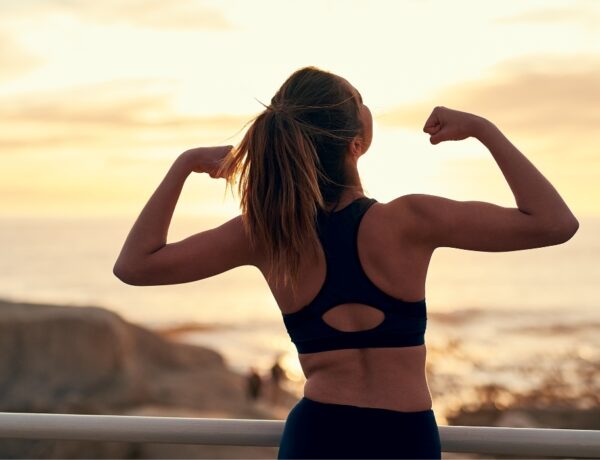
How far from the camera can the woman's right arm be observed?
5.69ft

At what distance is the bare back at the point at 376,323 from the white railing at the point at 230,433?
0.26m

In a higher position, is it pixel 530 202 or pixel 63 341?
pixel 530 202

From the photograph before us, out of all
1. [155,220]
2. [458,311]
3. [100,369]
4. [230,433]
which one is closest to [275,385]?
[100,369]

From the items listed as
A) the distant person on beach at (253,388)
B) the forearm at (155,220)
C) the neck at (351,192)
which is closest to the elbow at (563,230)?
the neck at (351,192)

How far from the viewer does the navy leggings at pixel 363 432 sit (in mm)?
1804

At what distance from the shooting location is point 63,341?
60.5 ft

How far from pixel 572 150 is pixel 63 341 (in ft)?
152

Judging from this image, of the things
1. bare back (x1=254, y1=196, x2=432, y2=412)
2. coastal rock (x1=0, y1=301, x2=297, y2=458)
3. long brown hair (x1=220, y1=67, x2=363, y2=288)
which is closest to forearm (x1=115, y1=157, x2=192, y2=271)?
long brown hair (x1=220, y1=67, x2=363, y2=288)

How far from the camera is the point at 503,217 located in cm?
175

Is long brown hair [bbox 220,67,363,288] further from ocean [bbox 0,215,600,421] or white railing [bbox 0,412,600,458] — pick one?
ocean [bbox 0,215,600,421]

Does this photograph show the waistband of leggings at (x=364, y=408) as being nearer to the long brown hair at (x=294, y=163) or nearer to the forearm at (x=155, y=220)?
the long brown hair at (x=294, y=163)

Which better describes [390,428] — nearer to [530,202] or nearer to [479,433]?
[479,433]

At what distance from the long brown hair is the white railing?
42cm

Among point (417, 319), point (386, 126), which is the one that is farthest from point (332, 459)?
point (386, 126)
